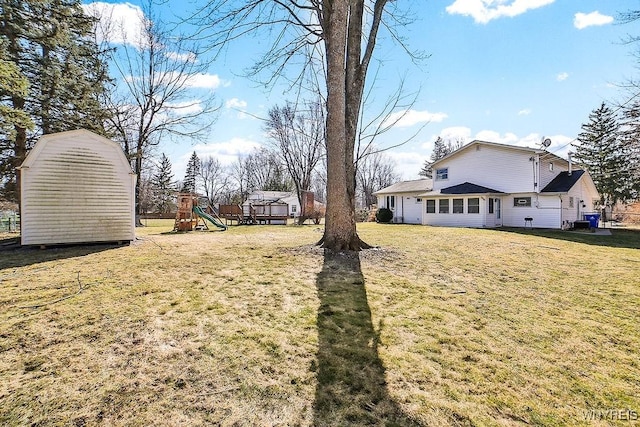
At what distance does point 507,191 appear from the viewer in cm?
1942

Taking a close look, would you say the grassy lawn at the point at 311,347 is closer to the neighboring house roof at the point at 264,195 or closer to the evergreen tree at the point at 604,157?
the neighboring house roof at the point at 264,195

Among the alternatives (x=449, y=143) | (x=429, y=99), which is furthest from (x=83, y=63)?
(x=449, y=143)

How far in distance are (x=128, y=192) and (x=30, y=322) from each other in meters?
6.75

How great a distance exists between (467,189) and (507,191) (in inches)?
91.3

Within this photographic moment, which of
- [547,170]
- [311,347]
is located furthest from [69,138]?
[547,170]

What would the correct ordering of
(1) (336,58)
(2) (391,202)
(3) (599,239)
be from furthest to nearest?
(2) (391,202) < (3) (599,239) < (1) (336,58)

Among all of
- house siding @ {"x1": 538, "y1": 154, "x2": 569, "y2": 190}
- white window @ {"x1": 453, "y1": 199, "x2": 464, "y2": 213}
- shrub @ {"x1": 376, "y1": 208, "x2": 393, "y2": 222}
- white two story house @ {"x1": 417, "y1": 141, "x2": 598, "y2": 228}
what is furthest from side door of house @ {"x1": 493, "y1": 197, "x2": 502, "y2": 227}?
shrub @ {"x1": 376, "y1": 208, "x2": 393, "y2": 222}

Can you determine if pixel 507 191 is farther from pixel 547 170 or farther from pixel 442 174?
pixel 442 174

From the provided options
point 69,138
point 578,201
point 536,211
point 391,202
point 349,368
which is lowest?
point 349,368

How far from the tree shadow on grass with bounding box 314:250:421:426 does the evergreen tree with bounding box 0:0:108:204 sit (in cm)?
1411

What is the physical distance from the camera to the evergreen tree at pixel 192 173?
52.9 metres

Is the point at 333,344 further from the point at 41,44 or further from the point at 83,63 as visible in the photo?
the point at 83,63

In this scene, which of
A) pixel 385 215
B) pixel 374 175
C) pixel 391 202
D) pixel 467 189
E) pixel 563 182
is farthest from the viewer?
pixel 374 175

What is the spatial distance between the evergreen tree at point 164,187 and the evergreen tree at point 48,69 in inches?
1142
